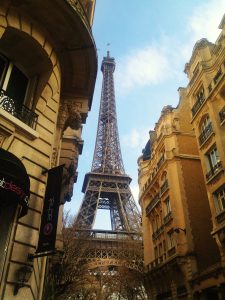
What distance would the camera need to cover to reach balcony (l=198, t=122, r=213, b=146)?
23.3 m

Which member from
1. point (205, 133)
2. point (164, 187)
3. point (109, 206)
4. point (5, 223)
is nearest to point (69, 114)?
point (5, 223)

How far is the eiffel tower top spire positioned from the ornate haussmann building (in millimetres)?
47360

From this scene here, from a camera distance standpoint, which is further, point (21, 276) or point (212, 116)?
point (212, 116)

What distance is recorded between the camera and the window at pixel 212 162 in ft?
71.9

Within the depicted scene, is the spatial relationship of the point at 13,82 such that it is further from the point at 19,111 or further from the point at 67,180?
the point at 67,180

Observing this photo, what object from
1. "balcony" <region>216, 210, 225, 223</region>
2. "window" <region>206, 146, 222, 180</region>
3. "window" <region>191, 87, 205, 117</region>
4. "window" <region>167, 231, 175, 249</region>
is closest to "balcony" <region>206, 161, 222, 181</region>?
"window" <region>206, 146, 222, 180</region>

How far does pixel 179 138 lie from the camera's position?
32.4 metres

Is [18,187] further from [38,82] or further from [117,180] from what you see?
[117,180]

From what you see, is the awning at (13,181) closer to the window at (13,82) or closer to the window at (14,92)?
the window at (14,92)

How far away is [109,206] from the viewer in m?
79.8

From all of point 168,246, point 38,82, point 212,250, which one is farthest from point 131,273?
point 38,82

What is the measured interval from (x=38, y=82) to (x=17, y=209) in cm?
476

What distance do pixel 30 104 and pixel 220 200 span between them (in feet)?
50.1

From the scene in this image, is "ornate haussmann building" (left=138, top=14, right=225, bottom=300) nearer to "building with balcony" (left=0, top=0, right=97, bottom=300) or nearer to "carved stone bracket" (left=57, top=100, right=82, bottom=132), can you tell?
"carved stone bracket" (left=57, top=100, right=82, bottom=132)
